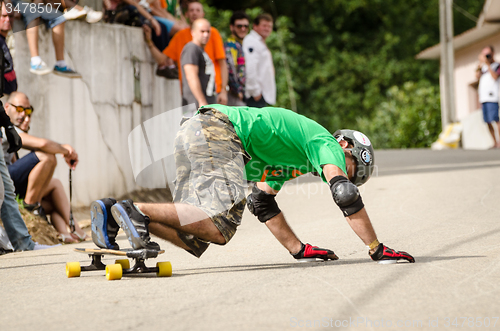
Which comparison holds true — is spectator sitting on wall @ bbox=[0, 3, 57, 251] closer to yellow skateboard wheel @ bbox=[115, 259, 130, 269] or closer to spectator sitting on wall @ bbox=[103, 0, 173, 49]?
yellow skateboard wheel @ bbox=[115, 259, 130, 269]

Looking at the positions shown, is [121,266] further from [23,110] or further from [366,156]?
[23,110]

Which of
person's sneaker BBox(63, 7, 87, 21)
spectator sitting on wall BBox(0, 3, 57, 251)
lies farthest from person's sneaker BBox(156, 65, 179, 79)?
spectator sitting on wall BBox(0, 3, 57, 251)

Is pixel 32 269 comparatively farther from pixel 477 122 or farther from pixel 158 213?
pixel 477 122

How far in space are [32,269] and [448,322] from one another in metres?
3.01

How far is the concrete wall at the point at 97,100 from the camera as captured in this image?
7.81m

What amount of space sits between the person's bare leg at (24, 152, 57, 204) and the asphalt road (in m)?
0.71

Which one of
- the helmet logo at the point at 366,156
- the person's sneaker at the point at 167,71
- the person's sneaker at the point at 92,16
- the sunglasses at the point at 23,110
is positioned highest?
the person's sneaker at the point at 92,16

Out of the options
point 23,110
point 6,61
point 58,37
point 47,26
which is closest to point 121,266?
point 23,110

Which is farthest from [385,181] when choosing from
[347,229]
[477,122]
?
[477,122]

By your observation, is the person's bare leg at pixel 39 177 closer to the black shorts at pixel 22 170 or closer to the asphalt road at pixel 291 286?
the black shorts at pixel 22 170

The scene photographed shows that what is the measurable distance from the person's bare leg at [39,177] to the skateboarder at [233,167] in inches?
105

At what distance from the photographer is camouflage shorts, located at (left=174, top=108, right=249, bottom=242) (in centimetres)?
399

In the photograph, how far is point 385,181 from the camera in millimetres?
8992

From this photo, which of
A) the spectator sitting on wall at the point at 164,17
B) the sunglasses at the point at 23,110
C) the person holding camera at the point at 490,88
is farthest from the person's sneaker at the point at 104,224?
the person holding camera at the point at 490,88
